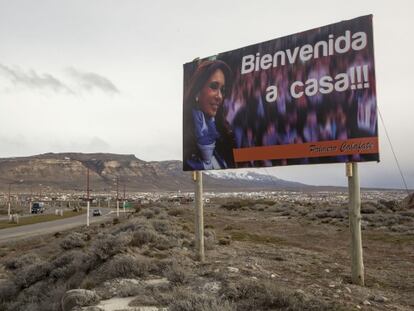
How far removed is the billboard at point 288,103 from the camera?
8859 millimetres

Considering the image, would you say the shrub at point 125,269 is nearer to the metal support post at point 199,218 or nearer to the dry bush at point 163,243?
the metal support post at point 199,218

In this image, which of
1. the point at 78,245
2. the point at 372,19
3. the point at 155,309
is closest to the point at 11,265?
the point at 78,245

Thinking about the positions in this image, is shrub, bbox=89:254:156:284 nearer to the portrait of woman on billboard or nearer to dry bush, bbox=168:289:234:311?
the portrait of woman on billboard

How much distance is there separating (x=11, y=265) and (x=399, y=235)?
18.9m

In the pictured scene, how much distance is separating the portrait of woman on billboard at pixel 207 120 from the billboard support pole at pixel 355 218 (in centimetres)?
307

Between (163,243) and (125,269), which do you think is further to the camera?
(163,243)

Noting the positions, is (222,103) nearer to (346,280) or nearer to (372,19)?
(372,19)

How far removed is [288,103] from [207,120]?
2.50 m

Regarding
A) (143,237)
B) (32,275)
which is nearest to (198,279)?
(143,237)

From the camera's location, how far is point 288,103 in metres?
9.78

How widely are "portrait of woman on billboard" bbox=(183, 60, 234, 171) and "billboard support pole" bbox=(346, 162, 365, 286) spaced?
3.07 metres

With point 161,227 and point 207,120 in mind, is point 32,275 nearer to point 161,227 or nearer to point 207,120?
point 161,227

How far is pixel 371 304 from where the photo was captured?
24.1ft

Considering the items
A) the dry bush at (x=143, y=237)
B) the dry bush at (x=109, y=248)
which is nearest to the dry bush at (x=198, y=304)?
the dry bush at (x=109, y=248)
